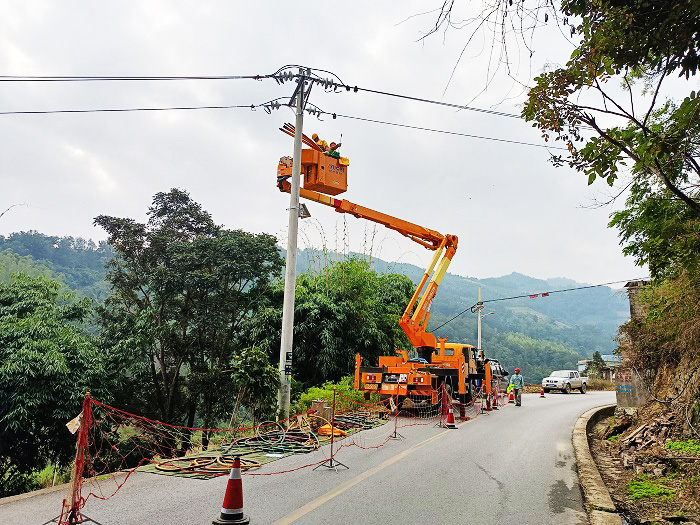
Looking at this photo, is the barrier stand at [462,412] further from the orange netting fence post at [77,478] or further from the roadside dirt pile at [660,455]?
the orange netting fence post at [77,478]

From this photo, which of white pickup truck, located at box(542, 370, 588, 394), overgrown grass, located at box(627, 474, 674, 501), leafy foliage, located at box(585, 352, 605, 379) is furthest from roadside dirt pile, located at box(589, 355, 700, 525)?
leafy foliage, located at box(585, 352, 605, 379)

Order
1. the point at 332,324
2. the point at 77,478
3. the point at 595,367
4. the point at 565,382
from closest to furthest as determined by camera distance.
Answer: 1. the point at 77,478
2. the point at 332,324
3. the point at 565,382
4. the point at 595,367

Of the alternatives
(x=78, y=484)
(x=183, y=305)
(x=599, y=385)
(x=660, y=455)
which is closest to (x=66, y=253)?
(x=183, y=305)

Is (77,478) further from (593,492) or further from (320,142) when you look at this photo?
(320,142)

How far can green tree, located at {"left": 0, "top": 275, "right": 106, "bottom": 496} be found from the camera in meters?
13.6

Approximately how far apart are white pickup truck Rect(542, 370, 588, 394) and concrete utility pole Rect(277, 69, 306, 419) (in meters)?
26.2

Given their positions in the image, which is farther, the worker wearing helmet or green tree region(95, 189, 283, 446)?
green tree region(95, 189, 283, 446)

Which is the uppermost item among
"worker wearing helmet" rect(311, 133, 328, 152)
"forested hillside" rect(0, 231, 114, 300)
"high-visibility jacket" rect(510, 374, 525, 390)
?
"forested hillside" rect(0, 231, 114, 300)

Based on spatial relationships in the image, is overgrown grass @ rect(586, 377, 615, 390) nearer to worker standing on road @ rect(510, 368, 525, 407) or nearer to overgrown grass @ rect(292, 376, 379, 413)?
worker standing on road @ rect(510, 368, 525, 407)

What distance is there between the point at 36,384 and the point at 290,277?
8.14 meters

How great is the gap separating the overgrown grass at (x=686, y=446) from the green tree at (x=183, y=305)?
16.7 metres

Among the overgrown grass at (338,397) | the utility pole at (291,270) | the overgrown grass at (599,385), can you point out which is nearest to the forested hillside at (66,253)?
the overgrown grass at (338,397)

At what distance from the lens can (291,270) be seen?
12.6 metres

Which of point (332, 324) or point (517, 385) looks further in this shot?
point (517, 385)
